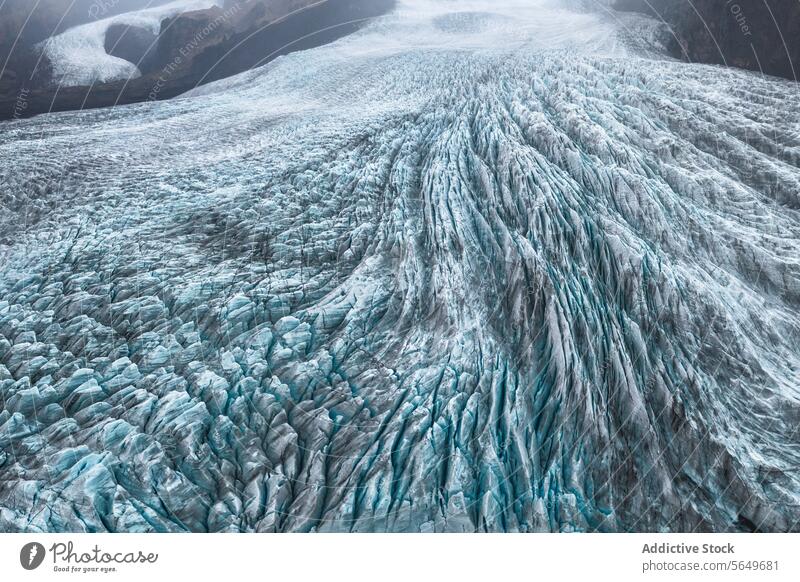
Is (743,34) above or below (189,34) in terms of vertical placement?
below

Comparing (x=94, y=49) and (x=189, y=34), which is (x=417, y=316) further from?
(x=94, y=49)

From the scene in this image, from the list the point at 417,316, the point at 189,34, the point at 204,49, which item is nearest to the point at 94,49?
the point at 189,34

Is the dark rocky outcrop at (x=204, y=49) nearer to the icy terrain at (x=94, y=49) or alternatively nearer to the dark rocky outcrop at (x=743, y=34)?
the icy terrain at (x=94, y=49)

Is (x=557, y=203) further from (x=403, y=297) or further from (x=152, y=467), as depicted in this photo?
(x=152, y=467)

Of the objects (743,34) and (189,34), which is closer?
(743,34)

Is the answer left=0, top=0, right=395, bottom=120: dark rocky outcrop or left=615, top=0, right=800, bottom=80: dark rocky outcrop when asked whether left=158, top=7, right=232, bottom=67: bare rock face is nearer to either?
left=0, top=0, right=395, bottom=120: dark rocky outcrop

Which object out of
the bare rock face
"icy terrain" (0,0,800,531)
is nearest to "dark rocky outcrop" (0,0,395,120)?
the bare rock face
